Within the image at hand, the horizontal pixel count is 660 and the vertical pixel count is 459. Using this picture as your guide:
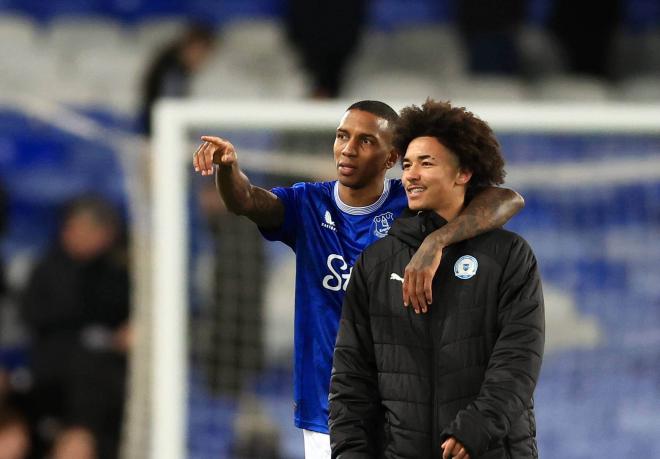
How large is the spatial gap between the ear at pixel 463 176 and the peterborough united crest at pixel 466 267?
0.21 m

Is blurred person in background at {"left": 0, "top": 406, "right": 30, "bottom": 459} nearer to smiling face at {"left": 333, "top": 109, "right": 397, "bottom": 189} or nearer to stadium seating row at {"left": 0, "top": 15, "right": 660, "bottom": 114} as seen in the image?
stadium seating row at {"left": 0, "top": 15, "right": 660, "bottom": 114}

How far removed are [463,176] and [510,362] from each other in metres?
0.47

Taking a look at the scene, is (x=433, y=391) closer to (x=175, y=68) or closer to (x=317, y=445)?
(x=317, y=445)

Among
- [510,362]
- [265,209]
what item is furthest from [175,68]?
[510,362]

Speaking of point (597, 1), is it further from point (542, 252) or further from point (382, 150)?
point (382, 150)

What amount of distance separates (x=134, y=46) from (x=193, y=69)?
60cm

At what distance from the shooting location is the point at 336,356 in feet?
8.26

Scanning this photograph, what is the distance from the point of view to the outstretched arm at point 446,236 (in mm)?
2393

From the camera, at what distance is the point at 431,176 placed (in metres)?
2.52

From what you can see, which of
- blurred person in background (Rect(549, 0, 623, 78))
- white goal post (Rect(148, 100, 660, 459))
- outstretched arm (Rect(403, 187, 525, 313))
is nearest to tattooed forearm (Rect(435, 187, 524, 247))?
outstretched arm (Rect(403, 187, 525, 313))

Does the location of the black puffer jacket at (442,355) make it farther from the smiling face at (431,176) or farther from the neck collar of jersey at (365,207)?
the neck collar of jersey at (365,207)

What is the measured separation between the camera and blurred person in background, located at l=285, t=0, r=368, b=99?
21.0ft

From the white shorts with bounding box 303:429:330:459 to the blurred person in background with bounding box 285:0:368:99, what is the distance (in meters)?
3.50

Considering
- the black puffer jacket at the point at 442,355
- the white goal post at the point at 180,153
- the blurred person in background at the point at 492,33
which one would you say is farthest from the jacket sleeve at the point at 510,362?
the blurred person in background at the point at 492,33
